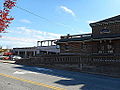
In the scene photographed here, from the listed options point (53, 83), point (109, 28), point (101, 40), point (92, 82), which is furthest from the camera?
point (109, 28)

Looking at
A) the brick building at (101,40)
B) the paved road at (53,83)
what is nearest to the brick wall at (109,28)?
the brick building at (101,40)

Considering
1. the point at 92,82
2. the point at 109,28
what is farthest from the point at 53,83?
the point at 109,28

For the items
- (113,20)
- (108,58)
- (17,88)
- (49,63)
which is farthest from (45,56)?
(17,88)

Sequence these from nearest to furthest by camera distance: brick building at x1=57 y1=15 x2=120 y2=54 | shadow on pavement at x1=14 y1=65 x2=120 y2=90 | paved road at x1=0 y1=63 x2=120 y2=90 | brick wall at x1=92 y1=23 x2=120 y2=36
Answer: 1. paved road at x1=0 y1=63 x2=120 y2=90
2. shadow on pavement at x1=14 y1=65 x2=120 y2=90
3. brick building at x1=57 y1=15 x2=120 y2=54
4. brick wall at x1=92 y1=23 x2=120 y2=36

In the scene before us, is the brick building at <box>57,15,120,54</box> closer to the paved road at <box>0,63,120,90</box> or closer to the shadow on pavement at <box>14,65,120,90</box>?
the shadow on pavement at <box>14,65,120,90</box>

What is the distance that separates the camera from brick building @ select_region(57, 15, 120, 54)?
22906mm

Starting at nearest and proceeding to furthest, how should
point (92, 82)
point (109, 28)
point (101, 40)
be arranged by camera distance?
point (92, 82)
point (101, 40)
point (109, 28)

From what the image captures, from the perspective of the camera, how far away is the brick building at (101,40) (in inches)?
902

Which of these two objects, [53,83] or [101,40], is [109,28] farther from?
[53,83]

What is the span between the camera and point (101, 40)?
23234 mm

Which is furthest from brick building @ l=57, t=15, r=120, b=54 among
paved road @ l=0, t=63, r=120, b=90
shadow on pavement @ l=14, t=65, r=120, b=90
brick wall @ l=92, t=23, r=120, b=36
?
paved road @ l=0, t=63, r=120, b=90

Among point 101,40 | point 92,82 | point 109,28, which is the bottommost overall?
point 92,82

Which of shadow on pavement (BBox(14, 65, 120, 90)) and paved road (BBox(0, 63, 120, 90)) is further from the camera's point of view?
shadow on pavement (BBox(14, 65, 120, 90))

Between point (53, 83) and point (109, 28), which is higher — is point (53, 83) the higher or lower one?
the lower one
